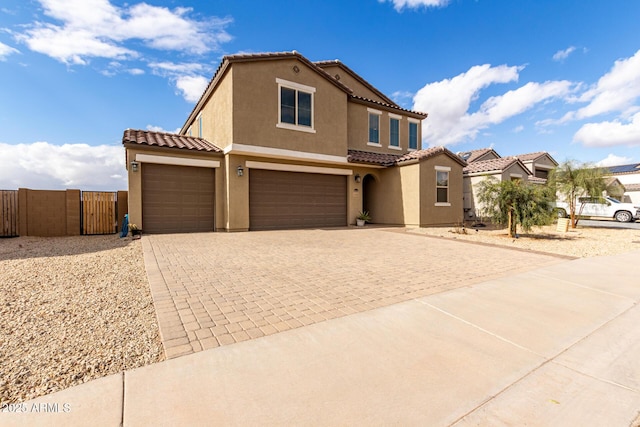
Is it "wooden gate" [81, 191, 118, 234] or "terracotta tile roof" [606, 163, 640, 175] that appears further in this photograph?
"terracotta tile roof" [606, 163, 640, 175]

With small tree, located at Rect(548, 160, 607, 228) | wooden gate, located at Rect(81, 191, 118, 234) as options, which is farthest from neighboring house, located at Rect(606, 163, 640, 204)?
wooden gate, located at Rect(81, 191, 118, 234)

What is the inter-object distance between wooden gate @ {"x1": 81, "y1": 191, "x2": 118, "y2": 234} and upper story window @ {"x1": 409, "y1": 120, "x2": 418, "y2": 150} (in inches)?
661

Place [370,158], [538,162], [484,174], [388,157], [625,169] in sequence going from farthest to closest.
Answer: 1. [625,169]
2. [538,162]
3. [484,174]
4. [388,157]
5. [370,158]

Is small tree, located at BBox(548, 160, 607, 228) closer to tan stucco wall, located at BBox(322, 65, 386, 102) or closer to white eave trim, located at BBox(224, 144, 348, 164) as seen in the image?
tan stucco wall, located at BBox(322, 65, 386, 102)

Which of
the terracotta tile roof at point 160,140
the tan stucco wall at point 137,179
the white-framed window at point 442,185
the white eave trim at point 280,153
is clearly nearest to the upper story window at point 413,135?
the white-framed window at point 442,185

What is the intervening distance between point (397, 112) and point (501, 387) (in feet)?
58.6

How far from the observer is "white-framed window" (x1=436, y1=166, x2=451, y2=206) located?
15.5 m

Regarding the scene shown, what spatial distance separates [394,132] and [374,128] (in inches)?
65.0

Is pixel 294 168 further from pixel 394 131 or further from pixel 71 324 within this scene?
pixel 71 324

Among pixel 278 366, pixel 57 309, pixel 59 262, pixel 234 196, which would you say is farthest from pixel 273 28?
pixel 278 366

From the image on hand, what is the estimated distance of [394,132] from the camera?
1816cm

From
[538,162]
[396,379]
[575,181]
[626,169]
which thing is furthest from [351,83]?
[626,169]

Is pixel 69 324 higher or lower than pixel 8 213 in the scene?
lower

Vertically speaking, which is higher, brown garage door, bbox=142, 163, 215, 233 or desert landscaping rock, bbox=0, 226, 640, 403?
brown garage door, bbox=142, 163, 215, 233
